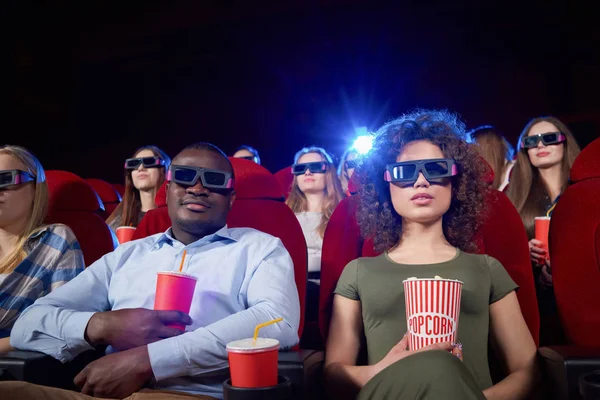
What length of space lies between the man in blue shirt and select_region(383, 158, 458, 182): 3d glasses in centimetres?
36

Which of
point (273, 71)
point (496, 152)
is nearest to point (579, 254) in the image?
point (496, 152)

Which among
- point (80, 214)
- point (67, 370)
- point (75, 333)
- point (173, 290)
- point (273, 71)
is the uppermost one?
point (273, 71)

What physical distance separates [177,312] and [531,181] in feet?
5.73

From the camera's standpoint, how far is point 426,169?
126 cm

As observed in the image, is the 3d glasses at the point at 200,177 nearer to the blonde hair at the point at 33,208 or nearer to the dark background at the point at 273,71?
the blonde hair at the point at 33,208

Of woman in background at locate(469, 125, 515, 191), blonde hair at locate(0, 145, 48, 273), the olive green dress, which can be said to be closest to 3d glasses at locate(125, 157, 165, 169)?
blonde hair at locate(0, 145, 48, 273)

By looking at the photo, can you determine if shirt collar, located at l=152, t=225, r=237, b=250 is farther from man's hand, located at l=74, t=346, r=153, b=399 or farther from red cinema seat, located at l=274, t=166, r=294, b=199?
red cinema seat, located at l=274, t=166, r=294, b=199

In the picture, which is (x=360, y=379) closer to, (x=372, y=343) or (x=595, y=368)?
(x=372, y=343)

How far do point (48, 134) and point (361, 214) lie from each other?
473cm

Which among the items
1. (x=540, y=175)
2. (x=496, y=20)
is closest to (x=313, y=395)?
(x=540, y=175)

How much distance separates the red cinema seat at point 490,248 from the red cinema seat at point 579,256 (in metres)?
0.07

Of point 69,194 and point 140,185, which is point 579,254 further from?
point 140,185

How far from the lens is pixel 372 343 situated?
1.22 meters

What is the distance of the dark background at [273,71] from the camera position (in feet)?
15.0
